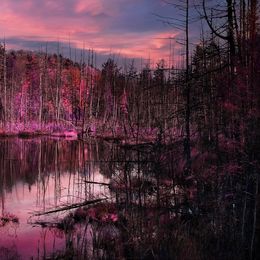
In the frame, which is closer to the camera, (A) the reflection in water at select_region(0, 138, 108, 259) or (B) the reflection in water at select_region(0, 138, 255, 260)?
(B) the reflection in water at select_region(0, 138, 255, 260)

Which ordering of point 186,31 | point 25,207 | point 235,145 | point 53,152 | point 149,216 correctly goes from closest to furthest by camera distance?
point 149,216, point 235,145, point 25,207, point 186,31, point 53,152

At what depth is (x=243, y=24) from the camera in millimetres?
18578

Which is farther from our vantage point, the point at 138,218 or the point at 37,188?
the point at 37,188

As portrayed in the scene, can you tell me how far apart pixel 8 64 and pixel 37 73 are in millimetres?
13567

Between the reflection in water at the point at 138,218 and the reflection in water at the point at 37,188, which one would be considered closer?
the reflection in water at the point at 138,218

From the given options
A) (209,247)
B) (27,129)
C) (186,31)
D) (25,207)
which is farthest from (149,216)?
(27,129)

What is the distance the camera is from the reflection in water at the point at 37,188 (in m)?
14.7

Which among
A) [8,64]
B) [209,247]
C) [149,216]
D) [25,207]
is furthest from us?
[8,64]

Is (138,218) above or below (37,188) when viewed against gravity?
above

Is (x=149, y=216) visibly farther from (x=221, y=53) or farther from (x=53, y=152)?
(x=53, y=152)

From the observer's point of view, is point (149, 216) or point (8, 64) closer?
point (149, 216)

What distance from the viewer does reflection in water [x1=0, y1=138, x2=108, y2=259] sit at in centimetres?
1471

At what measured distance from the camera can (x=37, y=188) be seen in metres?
23.9

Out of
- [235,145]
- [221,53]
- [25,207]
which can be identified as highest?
[221,53]
